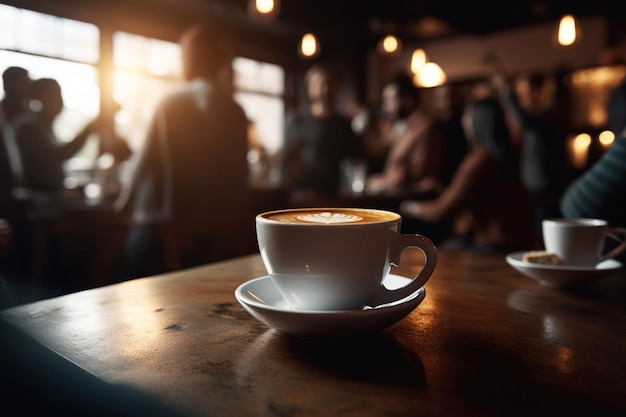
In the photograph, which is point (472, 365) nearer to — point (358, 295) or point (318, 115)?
point (358, 295)

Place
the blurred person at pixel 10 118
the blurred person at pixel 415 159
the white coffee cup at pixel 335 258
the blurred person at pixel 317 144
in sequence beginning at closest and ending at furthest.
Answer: the white coffee cup at pixel 335 258 → the blurred person at pixel 10 118 → the blurred person at pixel 415 159 → the blurred person at pixel 317 144

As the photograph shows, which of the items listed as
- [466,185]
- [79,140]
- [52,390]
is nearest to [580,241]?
[52,390]

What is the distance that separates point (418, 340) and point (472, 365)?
0.08 metres

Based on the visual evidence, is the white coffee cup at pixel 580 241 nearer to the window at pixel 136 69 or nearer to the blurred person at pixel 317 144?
the blurred person at pixel 317 144

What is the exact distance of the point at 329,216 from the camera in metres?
0.61

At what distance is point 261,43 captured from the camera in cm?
882

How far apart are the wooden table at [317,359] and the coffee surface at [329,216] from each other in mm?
126

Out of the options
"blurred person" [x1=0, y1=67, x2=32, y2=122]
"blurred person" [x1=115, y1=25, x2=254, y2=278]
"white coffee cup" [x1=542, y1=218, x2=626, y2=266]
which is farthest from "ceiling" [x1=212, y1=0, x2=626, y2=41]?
"white coffee cup" [x1=542, y1=218, x2=626, y2=266]

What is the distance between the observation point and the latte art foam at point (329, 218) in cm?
58

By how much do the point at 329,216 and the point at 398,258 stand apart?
95 millimetres

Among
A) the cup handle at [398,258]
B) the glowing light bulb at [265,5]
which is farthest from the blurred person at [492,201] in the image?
the glowing light bulb at [265,5]

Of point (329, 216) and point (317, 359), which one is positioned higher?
point (329, 216)

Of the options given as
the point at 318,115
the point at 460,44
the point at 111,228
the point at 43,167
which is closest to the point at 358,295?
the point at 43,167

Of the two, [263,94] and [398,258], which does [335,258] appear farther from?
[263,94]
